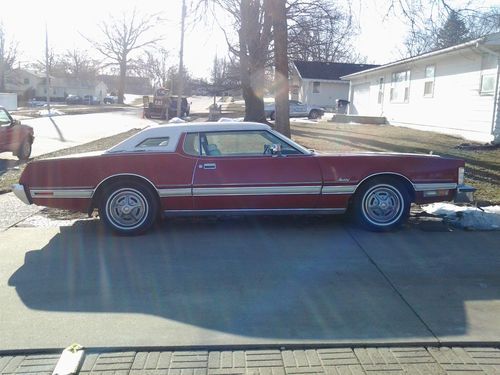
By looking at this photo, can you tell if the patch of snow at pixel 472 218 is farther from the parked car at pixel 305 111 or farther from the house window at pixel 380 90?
the parked car at pixel 305 111

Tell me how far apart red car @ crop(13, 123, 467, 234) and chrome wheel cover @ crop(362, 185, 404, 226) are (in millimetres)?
12

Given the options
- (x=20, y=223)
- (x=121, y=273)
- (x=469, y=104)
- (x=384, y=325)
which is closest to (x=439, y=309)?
(x=384, y=325)

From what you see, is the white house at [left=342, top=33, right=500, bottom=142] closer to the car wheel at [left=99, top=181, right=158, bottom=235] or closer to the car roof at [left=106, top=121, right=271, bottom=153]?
the car roof at [left=106, top=121, right=271, bottom=153]

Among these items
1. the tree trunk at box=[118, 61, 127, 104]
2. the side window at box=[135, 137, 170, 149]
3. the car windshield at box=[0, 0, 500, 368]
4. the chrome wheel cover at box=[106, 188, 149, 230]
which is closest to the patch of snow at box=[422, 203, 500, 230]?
the car windshield at box=[0, 0, 500, 368]

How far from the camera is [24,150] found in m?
14.6

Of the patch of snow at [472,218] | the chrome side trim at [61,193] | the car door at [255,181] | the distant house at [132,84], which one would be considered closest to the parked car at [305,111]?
the patch of snow at [472,218]

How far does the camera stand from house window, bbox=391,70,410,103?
2463 centimetres

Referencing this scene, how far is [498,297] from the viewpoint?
4.43 meters

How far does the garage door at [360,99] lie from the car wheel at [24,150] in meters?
22.1

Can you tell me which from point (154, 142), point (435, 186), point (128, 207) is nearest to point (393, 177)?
point (435, 186)

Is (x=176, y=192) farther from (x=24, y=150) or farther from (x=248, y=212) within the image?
(x=24, y=150)

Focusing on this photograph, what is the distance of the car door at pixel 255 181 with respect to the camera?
625 centimetres

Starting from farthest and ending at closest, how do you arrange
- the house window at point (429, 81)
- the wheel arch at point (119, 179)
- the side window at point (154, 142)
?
the house window at point (429, 81), the side window at point (154, 142), the wheel arch at point (119, 179)

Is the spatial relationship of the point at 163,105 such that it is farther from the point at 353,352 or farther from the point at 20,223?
the point at 353,352
